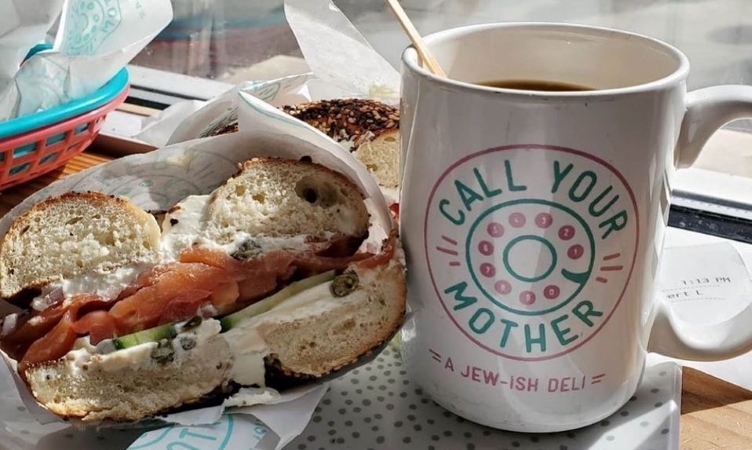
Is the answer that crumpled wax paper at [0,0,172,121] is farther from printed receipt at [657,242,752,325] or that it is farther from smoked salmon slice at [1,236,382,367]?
printed receipt at [657,242,752,325]

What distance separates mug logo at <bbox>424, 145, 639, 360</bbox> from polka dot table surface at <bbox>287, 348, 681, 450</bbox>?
→ 0.25 feet

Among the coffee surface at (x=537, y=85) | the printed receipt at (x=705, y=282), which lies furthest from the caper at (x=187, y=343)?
the printed receipt at (x=705, y=282)

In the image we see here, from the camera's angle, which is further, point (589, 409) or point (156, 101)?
point (156, 101)

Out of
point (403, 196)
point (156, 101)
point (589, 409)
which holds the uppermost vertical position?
point (403, 196)

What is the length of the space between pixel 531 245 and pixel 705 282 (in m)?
0.32

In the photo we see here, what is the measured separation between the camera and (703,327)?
605 millimetres

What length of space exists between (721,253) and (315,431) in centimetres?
44

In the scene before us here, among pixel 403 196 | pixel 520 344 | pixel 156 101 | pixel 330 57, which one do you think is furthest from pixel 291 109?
pixel 156 101

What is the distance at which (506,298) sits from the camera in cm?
51

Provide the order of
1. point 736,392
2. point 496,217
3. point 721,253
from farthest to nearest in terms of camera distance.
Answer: point 721,253 → point 736,392 → point 496,217

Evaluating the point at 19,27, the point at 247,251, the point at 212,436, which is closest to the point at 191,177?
the point at 247,251

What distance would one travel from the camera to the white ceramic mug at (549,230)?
0.48 m

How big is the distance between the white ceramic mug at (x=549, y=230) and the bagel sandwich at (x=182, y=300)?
0.18 ft

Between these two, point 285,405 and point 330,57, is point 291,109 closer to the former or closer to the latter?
point 330,57
